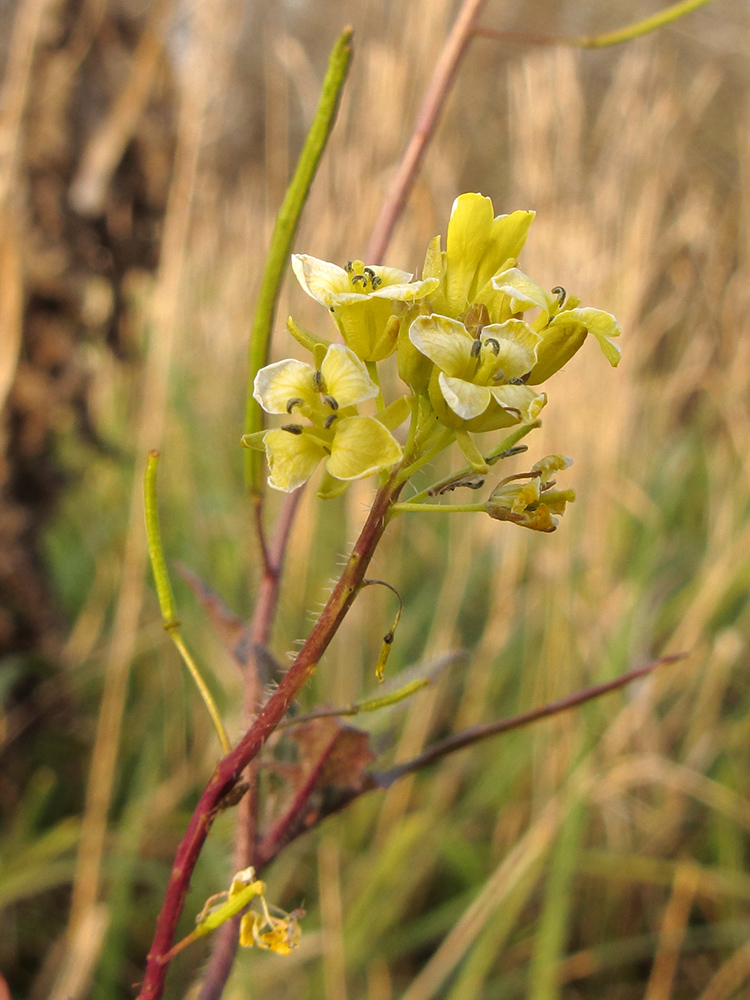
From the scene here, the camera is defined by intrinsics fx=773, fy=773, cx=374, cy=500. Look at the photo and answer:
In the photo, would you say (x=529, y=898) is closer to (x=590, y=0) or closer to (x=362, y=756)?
(x=362, y=756)

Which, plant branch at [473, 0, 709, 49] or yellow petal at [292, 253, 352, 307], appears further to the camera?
plant branch at [473, 0, 709, 49]

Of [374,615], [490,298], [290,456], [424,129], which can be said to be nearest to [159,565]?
[290,456]

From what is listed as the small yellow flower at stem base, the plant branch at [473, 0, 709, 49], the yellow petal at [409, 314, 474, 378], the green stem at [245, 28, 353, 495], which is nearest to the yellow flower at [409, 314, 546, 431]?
the yellow petal at [409, 314, 474, 378]

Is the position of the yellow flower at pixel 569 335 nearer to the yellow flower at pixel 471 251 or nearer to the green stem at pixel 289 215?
the yellow flower at pixel 471 251

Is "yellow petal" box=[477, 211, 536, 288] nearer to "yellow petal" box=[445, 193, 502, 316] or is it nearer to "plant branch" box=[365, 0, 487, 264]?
"yellow petal" box=[445, 193, 502, 316]

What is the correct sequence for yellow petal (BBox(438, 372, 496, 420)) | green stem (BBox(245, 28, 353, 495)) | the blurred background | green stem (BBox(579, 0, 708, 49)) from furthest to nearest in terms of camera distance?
the blurred background < green stem (BBox(579, 0, 708, 49)) < green stem (BBox(245, 28, 353, 495)) < yellow petal (BBox(438, 372, 496, 420))

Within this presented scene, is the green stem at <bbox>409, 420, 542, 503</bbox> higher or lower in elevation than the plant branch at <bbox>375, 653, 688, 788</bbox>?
higher
